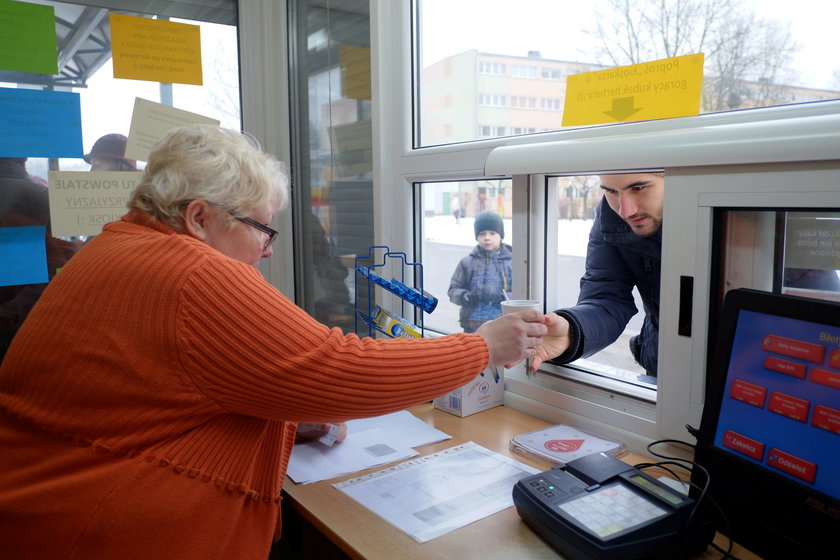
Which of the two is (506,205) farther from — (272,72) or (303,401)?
(272,72)

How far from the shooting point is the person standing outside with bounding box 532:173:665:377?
142cm

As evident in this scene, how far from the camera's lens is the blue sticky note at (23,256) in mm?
1745

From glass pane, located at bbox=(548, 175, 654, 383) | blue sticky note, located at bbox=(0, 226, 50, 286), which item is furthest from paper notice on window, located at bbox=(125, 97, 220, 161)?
glass pane, located at bbox=(548, 175, 654, 383)

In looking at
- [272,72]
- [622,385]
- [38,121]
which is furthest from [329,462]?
[272,72]

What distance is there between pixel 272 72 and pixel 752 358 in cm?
185

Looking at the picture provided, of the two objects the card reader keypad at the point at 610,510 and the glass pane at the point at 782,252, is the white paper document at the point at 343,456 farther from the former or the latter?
the glass pane at the point at 782,252

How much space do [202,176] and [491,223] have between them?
2.74 feet

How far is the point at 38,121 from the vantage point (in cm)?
176

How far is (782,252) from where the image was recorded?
3.62ft

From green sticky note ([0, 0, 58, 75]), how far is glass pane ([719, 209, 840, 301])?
1811 mm

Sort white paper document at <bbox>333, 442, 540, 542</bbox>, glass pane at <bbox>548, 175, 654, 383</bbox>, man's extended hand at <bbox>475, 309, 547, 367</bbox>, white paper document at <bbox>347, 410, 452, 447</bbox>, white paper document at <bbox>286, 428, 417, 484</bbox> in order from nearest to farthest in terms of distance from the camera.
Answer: white paper document at <bbox>333, 442, 540, 542</bbox>, man's extended hand at <bbox>475, 309, 547, 367</bbox>, white paper document at <bbox>286, 428, 417, 484</bbox>, white paper document at <bbox>347, 410, 452, 447</bbox>, glass pane at <bbox>548, 175, 654, 383</bbox>

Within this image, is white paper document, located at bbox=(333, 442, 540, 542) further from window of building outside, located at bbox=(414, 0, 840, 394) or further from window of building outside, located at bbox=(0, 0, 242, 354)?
window of building outside, located at bbox=(0, 0, 242, 354)

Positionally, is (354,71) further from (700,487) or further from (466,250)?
(700,487)

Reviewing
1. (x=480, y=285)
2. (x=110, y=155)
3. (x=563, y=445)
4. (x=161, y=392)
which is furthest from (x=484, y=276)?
(x=110, y=155)
